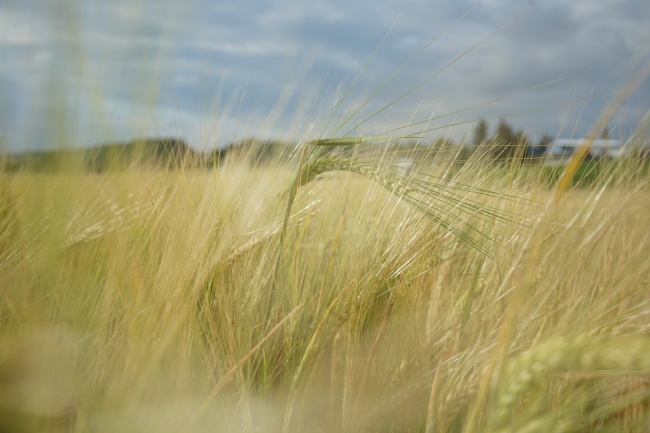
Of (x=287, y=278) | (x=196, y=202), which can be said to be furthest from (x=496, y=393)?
(x=196, y=202)

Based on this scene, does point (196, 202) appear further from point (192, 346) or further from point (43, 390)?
point (43, 390)

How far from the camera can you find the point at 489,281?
968 millimetres

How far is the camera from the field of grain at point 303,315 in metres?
0.65

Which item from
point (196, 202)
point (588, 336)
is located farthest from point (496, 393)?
point (196, 202)

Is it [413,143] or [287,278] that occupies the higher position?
[413,143]

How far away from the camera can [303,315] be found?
949 millimetres

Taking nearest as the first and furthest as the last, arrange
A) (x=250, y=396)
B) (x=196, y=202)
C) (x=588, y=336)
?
(x=588, y=336), (x=250, y=396), (x=196, y=202)

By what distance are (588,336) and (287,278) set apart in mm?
547

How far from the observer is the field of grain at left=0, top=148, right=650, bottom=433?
25.5 inches

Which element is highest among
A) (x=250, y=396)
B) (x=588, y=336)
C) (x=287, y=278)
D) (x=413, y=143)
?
(x=413, y=143)

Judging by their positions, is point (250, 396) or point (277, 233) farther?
point (277, 233)

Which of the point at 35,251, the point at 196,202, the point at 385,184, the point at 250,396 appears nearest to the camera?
the point at 35,251

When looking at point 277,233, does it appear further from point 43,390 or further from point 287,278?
point 43,390

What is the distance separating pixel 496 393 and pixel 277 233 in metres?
0.57
